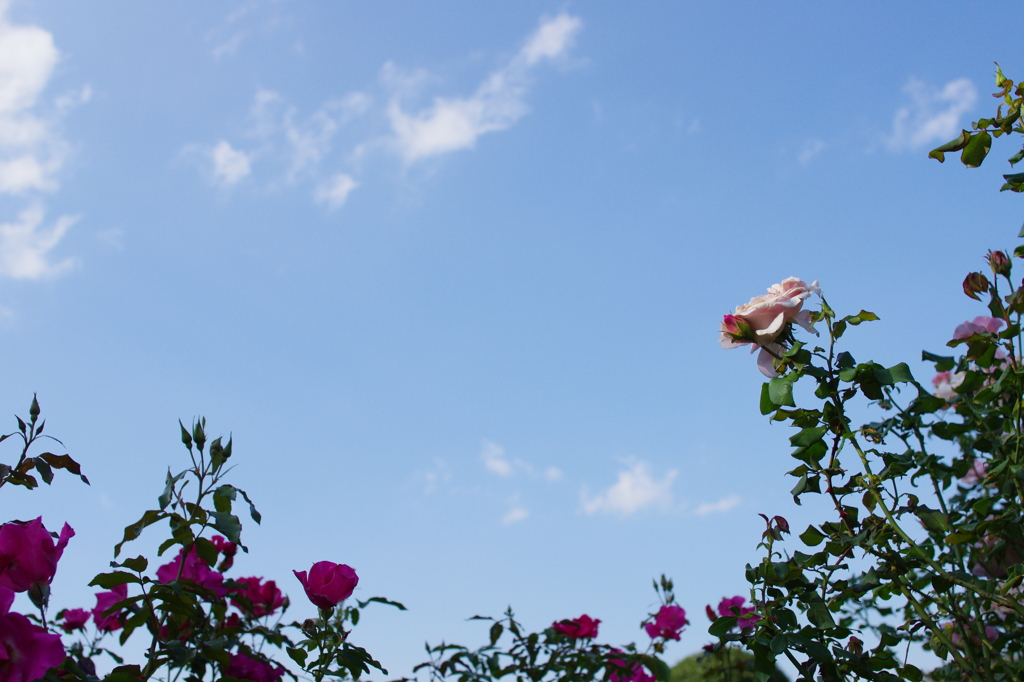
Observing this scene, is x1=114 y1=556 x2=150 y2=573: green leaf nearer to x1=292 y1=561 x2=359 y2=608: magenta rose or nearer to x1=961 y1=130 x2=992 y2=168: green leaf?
x1=292 y1=561 x2=359 y2=608: magenta rose

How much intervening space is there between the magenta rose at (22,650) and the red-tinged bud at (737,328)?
1.34 metres

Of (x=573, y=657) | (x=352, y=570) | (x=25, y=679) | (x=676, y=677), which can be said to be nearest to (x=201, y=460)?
(x=352, y=570)

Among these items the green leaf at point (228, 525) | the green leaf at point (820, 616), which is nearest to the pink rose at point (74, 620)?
the green leaf at point (228, 525)

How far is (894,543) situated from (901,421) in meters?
0.51

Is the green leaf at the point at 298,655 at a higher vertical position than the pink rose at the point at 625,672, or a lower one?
higher

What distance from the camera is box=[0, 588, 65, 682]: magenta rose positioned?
1.10 m

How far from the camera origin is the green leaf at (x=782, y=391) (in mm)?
1477

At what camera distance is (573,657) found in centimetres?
269

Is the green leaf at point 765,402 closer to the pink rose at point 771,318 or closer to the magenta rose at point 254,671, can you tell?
the pink rose at point 771,318

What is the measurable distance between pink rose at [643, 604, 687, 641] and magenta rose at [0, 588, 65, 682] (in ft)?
9.47

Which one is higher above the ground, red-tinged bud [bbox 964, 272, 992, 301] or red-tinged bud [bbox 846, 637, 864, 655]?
red-tinged bud [bbox 964, 272, 992, 301]

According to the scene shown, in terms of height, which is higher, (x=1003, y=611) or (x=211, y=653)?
(x=211, y=653)

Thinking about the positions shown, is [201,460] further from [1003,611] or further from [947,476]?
[1003,611]

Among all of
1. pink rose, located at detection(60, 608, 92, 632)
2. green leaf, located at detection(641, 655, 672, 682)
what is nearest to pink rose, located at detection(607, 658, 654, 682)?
green leaf, located at detection(641, 655, 672, 682)
